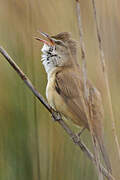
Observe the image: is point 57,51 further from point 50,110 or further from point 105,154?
point 105,154

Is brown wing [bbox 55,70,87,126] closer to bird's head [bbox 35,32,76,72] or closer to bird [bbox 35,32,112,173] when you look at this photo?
bird [bbox 35,32,112,173]

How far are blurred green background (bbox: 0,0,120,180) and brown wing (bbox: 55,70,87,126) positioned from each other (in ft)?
0.41

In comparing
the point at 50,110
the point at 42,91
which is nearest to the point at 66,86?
the point at 42,91

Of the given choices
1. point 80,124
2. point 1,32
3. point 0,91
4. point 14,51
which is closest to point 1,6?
point 1,32

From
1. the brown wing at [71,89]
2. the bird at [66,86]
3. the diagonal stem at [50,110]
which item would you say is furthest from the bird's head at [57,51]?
the diagonal stem at [50,110]

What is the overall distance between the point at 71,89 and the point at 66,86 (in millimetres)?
62

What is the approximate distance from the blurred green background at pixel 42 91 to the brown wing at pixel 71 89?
12 centimetres

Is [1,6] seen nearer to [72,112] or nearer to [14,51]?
[14,51]

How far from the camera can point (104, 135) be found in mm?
2305

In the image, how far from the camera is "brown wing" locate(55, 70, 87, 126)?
2367mm

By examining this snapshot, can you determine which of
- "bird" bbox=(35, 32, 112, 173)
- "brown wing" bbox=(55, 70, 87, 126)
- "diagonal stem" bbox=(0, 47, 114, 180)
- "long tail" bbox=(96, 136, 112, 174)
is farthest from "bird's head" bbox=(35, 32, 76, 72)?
Answer: "long tail" bbox=(96, 136, 112, 174)

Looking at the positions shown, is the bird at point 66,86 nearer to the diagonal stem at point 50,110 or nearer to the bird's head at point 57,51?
the bird's head at point 57,51

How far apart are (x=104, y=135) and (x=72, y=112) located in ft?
0.93

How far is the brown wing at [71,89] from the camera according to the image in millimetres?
2367
